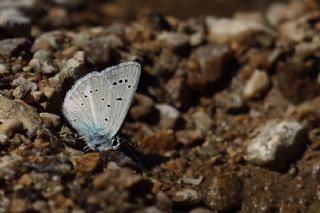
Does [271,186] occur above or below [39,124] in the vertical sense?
below

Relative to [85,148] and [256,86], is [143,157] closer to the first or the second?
[85,148]

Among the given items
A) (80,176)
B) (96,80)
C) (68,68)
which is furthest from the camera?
(68,68)

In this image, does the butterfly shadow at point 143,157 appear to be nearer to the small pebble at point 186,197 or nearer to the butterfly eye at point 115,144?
the butterfly eye at point 115,144

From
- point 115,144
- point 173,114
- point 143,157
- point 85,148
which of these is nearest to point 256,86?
point 173,114

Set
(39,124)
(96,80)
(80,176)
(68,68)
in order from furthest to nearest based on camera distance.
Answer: (68,68) → (96,80) → (39,124) → (80,176)

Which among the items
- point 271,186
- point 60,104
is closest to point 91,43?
point 60,104

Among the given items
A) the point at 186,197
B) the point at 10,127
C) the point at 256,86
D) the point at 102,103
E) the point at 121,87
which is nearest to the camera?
the point at 10,127

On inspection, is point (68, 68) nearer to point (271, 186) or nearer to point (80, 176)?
point (80, 176)
